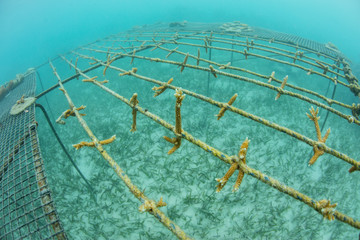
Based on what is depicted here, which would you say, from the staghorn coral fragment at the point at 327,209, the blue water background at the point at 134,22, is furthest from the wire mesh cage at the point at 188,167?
the blue water background at the point at 134,22

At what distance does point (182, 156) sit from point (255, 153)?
8.33 ft

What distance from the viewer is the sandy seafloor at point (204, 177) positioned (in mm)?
4469

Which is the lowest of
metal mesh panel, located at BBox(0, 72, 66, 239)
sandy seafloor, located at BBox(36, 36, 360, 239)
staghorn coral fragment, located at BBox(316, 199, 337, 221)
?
sandy seafloor, located at BBox(36, 36, 360, 239)

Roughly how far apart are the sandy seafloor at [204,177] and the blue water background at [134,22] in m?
12.9

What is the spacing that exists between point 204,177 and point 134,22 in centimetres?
5576

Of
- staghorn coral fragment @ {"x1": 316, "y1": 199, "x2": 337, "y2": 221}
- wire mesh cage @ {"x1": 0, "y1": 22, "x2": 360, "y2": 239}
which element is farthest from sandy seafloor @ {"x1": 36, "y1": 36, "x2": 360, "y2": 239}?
staghorn coral fragment @ {"x1": 316, "y1": 199, "x2": 337, "y2": 221}

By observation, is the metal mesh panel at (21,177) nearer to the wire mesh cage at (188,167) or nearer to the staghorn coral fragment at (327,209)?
the wire mesh cage at (188,167)

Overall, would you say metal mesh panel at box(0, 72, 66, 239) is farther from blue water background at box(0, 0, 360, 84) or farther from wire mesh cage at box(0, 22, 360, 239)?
blue water background at box(0, 0, 360, 84)

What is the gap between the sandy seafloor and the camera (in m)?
4.47

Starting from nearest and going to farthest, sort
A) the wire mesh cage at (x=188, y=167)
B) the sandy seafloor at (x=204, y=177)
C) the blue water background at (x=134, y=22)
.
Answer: the wire mesh cage at (x=188, y=167) < the sandy seafloor at (x=204, y=177) < the blue water background at (x=134, y=22)

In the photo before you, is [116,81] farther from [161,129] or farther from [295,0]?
[295,0]

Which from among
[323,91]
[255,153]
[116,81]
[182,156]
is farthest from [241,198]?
[116,81]

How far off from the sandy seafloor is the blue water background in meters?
12.9

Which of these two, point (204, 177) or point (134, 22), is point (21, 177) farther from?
point (134, 22)
